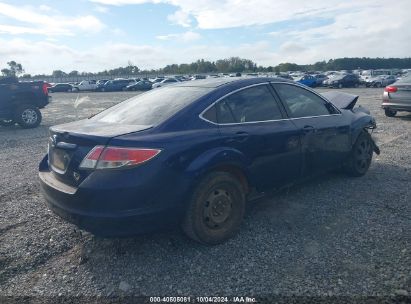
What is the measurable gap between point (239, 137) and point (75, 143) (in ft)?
5.23

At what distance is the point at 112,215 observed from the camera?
2.95 metres

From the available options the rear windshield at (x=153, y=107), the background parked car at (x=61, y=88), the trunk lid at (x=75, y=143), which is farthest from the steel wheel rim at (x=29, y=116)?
the background parked car at (x=61, y=88)

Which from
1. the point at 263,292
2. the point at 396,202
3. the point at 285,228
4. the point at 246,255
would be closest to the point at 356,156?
the point at 396,202

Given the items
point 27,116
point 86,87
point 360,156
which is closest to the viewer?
point 360,156

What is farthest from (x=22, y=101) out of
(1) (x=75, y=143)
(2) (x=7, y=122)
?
(1) (x=75, y=143)

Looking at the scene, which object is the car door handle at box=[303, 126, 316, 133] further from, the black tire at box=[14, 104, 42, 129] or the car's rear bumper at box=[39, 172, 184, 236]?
the black tire at box=[14, 104, 42, 129]

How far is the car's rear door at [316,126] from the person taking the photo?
14.1ft

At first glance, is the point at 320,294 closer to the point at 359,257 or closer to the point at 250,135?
the point at 359,257

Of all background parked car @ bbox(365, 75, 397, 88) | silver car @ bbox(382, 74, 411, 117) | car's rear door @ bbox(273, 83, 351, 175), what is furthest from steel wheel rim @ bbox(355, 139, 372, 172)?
background parked car @ bbox(365, 75, 397, 88)

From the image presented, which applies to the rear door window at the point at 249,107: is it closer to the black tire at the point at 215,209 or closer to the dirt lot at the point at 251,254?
the black tire at the point at 215,209

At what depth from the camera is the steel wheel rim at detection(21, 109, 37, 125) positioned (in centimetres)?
1203

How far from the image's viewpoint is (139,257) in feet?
11.1

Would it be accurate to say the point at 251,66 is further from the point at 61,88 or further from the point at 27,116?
the point at 27,116

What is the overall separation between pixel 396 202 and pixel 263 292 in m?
2.60
